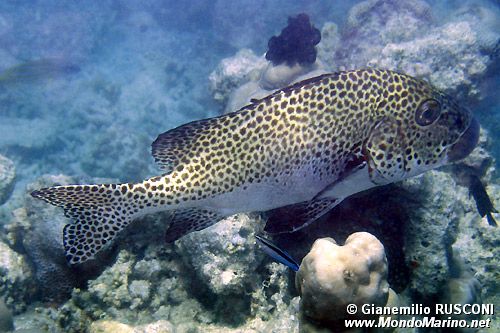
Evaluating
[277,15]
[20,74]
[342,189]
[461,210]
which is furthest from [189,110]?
[342,189]

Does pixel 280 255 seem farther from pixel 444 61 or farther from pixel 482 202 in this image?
pixel 444 61

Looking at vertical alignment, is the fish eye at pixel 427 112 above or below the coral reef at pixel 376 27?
below

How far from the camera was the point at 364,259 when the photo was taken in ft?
9.14

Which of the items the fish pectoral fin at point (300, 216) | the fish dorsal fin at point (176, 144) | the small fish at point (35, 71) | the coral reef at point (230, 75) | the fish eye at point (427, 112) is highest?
the small fish at point (35, 71)

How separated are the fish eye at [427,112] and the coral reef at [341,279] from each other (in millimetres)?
1432

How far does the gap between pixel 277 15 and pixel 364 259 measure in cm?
1966

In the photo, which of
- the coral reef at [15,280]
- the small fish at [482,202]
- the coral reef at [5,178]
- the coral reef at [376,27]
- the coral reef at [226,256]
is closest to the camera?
the coral reef at [226,256]

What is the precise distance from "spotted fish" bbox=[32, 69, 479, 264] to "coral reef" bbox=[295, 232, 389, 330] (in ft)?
2.46

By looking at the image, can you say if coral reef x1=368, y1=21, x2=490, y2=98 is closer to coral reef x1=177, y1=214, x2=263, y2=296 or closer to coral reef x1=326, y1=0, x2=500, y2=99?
coral reef x1=326, y1=0, x2=500, y2=99

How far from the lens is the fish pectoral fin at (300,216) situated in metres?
3.62

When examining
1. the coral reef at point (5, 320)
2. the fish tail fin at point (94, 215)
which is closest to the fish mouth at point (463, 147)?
the fish tail fin at point (94, 215)

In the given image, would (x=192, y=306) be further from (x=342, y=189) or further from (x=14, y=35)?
(x=14, y=35)

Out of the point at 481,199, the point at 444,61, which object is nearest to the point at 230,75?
the point at 444,61

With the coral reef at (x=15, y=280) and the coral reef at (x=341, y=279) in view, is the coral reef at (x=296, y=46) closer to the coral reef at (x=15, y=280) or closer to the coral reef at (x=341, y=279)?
the coral reef at (x=341, y=279)
